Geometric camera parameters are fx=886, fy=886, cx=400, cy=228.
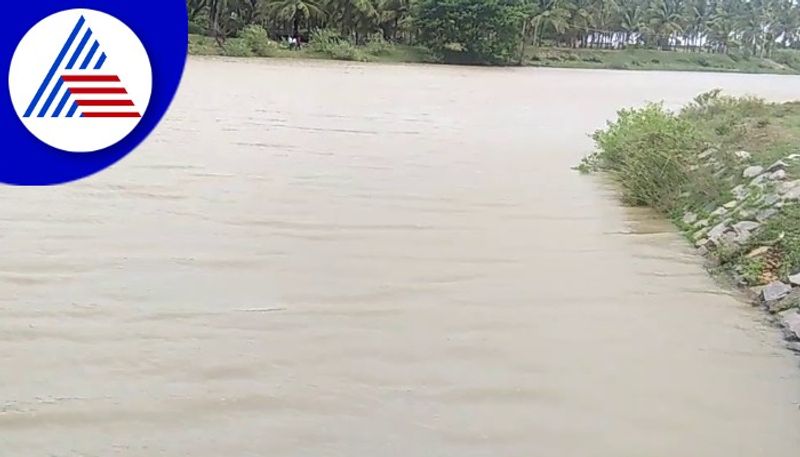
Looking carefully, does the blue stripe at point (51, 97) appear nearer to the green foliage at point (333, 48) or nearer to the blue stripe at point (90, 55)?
the blue stripe at point (90, 55)

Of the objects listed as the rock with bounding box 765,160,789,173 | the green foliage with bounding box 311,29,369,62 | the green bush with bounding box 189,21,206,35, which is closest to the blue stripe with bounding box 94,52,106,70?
the rock with bounding box 765,160,789,173

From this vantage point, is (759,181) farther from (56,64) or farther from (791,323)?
(56,64)


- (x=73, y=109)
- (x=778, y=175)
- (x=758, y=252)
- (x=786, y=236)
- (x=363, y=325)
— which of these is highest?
(x=73, y=109)

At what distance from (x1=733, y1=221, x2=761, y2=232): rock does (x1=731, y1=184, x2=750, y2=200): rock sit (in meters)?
0.81

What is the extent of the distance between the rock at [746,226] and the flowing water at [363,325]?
0.44m

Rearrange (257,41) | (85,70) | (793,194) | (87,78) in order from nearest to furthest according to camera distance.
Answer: (85,70), (87,78), (793,194), (257,41)

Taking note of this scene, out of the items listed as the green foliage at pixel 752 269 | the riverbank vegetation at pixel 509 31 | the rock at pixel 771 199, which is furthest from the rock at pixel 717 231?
the riverbank vegetation at pixel 509 31

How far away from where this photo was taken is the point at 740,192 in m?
8.11

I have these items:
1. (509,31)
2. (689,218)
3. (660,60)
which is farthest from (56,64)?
(660,60)

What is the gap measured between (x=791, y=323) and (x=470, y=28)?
39.2 metres

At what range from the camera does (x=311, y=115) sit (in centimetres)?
1557

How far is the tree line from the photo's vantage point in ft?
137

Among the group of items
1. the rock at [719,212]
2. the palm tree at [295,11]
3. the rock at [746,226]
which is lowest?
the rock at [719,212]

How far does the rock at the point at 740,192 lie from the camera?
7.93 meters
